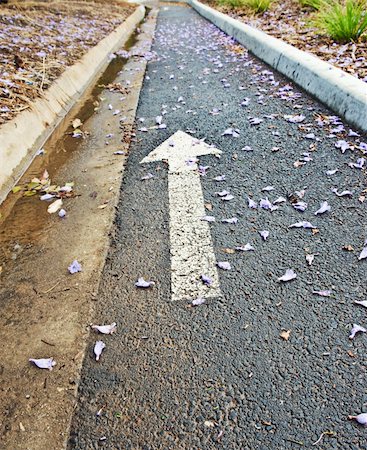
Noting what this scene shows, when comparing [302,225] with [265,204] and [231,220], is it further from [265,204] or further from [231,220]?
[231,220]

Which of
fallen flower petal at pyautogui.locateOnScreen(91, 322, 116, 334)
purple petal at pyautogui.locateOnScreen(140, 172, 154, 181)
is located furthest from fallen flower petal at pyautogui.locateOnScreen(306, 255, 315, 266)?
purple petal at pyautogui.locateOnScreen(140, 172, 154, 181)

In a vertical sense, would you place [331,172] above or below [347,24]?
below

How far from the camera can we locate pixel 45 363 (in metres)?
1.58

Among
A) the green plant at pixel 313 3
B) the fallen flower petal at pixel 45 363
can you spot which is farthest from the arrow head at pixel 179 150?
the green plant at pixel 313 3

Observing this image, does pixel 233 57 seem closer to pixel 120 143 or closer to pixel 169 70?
pixel 169 70

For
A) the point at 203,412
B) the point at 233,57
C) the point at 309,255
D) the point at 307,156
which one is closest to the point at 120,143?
the point at 307,156


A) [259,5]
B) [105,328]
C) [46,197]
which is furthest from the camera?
[259,5]

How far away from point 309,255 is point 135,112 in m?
3.37

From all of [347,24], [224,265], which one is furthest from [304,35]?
[224,265]

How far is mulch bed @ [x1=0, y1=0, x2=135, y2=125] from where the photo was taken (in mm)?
4402

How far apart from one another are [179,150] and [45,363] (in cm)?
239

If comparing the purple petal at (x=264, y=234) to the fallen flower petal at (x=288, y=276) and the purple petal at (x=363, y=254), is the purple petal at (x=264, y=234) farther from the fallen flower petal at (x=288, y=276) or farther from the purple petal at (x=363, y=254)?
the purple petal at (x=363, y=254)

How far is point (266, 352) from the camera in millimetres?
1553

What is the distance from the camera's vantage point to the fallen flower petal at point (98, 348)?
1611 millimetres
